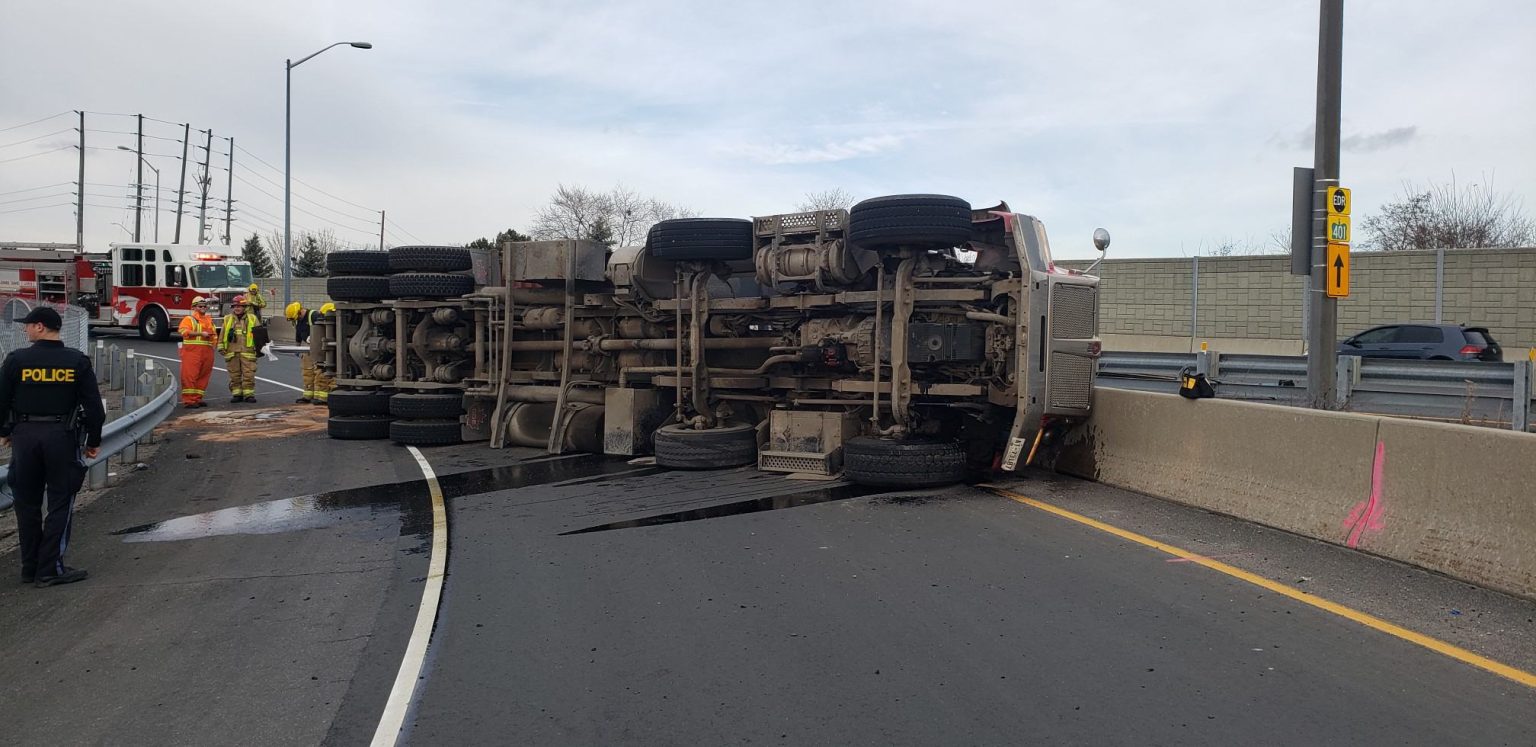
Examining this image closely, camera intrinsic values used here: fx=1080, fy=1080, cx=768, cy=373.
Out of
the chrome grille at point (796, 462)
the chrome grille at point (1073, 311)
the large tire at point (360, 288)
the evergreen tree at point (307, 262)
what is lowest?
the chrome grille at point (796, 462)

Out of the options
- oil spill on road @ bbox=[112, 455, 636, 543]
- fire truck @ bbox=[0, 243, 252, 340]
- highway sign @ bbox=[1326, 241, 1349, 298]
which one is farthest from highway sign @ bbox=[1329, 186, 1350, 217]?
fire truck @ bbox=[0, 243, 252, 340]

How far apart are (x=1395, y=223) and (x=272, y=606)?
4616 cm

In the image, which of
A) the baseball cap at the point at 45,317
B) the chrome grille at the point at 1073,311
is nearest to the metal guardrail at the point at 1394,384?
the chrome grille at the point at 1073,311

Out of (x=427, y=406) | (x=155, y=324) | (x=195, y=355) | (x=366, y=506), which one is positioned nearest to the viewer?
(x=366, y=506)

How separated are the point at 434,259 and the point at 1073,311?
839cm

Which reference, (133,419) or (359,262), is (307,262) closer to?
(359,262)

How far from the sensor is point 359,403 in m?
14.1

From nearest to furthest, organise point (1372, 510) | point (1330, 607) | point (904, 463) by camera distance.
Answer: point (1330, 607)
point (1372, 510)
point (904, 463)

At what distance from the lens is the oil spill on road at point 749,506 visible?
8203 mm

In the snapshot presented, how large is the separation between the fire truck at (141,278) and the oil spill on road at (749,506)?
104ft

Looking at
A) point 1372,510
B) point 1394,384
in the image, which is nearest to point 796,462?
point 1372,510

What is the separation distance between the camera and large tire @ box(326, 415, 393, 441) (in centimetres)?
1411

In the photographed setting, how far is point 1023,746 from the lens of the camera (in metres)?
3.92

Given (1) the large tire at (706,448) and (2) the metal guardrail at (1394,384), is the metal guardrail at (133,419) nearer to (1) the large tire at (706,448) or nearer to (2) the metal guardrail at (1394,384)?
(1) the large tire at (706,448)
